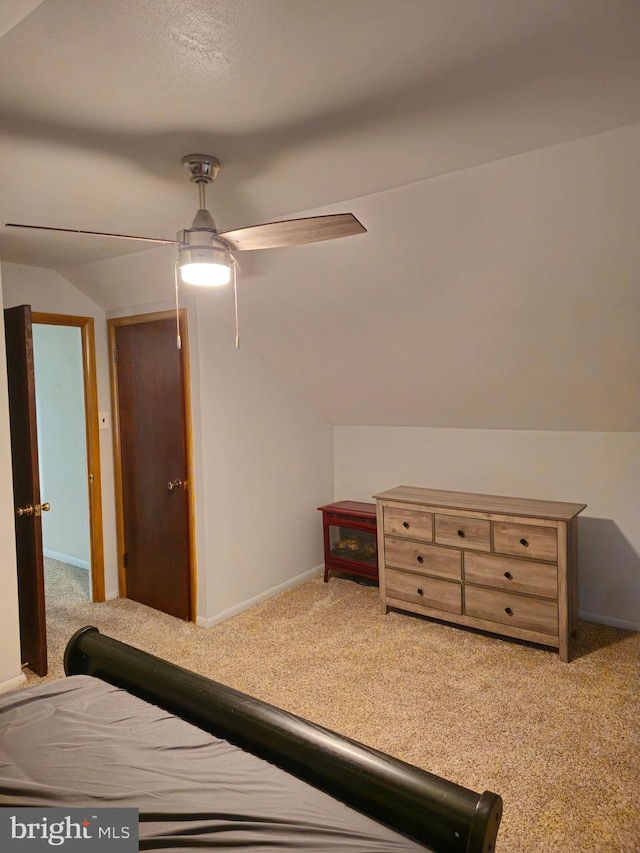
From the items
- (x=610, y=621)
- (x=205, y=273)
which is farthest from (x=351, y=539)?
(x=205, y=273)

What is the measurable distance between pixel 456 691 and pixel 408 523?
1100 mm

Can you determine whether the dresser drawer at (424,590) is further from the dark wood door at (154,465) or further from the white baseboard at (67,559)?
the white baseboard at (67,559)

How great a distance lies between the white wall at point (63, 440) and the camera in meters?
4.46

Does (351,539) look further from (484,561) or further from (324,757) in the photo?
(324,757)

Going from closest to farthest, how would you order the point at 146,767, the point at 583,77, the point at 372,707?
the point at 146,767
the point at 583,77
the point at 372,707

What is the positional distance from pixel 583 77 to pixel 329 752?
197 centimetres

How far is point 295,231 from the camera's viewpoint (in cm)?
197

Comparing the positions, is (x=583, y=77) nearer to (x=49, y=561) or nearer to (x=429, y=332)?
(x=429, y=332)

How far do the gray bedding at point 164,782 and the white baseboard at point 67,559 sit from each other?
3.39 metres

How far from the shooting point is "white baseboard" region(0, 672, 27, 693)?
291cm

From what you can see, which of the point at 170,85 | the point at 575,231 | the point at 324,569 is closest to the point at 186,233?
the point at 170,85

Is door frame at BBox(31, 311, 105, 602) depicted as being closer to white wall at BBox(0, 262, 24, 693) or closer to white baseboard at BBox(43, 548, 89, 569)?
white baseboard at BBox(43, 548, 89, 569)

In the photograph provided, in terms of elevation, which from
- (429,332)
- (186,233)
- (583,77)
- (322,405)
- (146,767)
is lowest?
(146,767)

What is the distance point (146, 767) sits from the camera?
140cm
